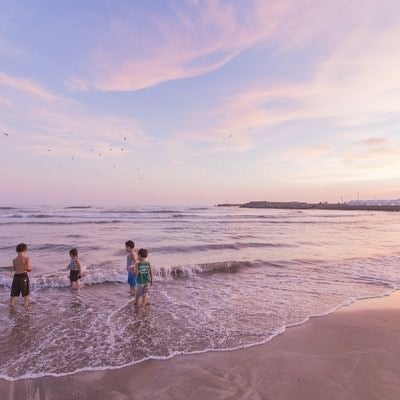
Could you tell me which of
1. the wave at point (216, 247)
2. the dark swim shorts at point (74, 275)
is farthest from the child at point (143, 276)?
the wave at point (216, 247)

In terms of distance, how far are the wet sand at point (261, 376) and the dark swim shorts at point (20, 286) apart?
4393 mm

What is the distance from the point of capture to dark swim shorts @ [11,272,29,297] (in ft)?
28.4

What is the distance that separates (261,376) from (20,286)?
20.9 feet

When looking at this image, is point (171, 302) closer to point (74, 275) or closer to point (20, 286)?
point (74, 275)

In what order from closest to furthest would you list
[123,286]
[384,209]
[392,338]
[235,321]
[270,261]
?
[392,338]
[235,321]
[123,286]
[270,261]
[384,209]

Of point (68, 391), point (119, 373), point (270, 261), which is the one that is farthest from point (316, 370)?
point (270, 261)

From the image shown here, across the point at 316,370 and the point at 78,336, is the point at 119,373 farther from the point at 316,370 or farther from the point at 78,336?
the point at 316,370

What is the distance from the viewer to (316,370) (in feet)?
16.2

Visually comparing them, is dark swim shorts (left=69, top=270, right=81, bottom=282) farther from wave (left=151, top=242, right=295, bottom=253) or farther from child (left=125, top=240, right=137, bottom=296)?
wave (left=151, top=242, right=295, bottom=253)

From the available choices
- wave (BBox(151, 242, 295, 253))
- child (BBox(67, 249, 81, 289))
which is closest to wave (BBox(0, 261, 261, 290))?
child (BBox(67, 249, 81, 289))

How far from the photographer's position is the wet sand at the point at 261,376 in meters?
4.32

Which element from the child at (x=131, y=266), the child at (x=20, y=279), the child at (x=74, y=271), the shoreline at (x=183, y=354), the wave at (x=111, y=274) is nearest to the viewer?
the shoreline at (x=183, y=354)

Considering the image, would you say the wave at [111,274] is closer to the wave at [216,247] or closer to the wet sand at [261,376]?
the wave at [216,247]

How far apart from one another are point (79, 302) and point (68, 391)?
4824 mm
